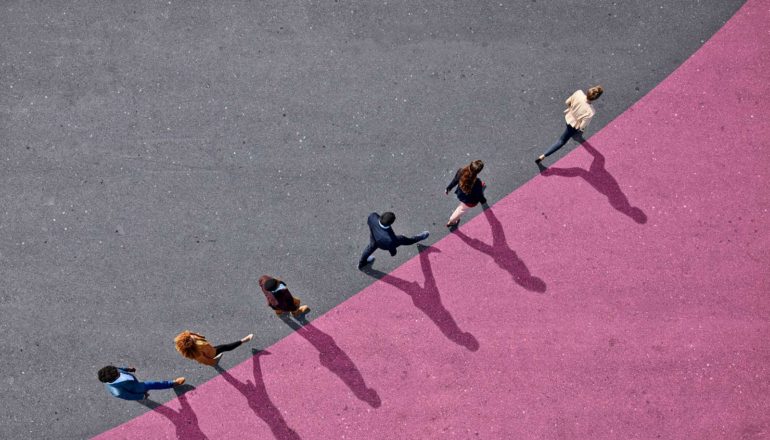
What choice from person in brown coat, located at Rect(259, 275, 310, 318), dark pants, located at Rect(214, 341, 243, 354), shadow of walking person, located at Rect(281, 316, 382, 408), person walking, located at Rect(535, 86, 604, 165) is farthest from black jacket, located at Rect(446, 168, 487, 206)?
dark pants, located at Rect(214, 341, 243, 354)

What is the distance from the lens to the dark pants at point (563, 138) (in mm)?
6932

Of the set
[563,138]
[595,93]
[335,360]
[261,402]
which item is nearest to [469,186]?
[563,138]

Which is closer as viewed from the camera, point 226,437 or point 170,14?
point 226,437

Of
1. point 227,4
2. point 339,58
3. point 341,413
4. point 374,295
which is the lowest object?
point 341,413

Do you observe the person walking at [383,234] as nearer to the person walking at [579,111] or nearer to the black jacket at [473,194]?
the black jacket at [473,194]

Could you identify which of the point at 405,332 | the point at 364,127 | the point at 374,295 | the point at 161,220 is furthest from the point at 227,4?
the point at 405,332

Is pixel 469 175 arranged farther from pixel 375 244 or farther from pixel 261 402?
pixel 261 402

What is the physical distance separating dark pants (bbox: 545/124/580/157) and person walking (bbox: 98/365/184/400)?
224 inches

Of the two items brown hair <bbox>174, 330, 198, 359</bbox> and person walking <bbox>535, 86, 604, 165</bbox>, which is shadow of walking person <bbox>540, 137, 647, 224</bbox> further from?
brown hair <bbox>174, 330, 198, 359</bbox>

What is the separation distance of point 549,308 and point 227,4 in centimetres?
611

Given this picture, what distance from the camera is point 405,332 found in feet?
23.8

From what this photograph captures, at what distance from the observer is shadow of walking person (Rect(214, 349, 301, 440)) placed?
23.2 feet

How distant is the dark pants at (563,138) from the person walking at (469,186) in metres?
1.32

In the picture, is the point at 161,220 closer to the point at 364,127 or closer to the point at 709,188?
the point at 364,127
